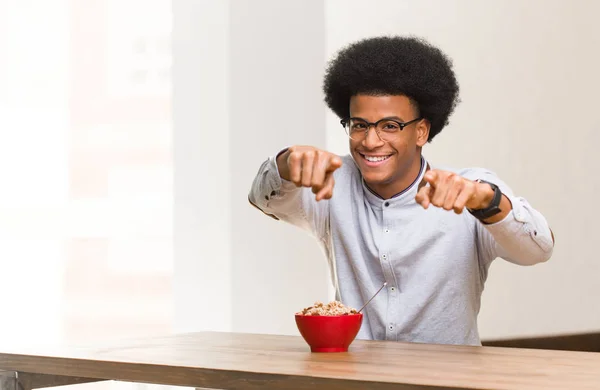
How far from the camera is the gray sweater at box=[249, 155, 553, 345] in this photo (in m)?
2.19

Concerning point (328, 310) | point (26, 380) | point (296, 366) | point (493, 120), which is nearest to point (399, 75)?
point (328, 310)

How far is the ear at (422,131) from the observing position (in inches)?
92.0

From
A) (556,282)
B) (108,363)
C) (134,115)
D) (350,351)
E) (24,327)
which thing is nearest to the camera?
(108,363)

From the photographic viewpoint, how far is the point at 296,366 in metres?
1.57

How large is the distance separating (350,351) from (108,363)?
46 cm

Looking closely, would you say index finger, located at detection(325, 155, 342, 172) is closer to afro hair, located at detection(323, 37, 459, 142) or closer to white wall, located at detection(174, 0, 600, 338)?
afro hair, located at detection(323, 37, 459, 142)

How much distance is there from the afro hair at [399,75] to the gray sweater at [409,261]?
0.22 meters

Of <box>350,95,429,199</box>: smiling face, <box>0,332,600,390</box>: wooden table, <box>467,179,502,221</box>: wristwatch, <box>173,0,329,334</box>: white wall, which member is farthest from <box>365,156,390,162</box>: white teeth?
<box>173,0,329,334</box>: white wall

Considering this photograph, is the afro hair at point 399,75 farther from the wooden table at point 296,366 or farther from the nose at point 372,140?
the wooden table at point 296,366

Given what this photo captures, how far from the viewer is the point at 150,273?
3428mm

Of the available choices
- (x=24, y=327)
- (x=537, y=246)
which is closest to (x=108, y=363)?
(x=537, y=246)

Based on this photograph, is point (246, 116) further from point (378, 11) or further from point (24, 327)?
point (24, 327)

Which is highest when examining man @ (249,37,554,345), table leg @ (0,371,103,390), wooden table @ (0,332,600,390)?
man @ (249,37,554,345)

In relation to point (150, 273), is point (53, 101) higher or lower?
higher
